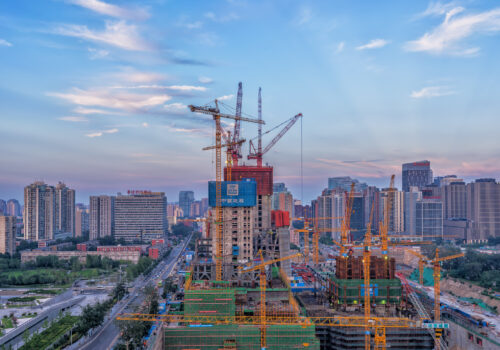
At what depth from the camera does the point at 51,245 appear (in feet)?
272

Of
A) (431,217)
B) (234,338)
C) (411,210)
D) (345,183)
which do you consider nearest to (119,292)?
(234,338)

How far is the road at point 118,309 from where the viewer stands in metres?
34.1

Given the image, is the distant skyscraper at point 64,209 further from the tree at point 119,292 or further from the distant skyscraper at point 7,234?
the tree at point 119,292

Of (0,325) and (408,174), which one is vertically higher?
(408,174)

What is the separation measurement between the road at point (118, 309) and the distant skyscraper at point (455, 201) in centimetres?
6457

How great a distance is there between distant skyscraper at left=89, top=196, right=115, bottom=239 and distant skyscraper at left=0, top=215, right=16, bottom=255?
79.3 feet

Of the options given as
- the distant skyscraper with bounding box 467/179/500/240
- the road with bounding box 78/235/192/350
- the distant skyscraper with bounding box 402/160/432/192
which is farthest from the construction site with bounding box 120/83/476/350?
the distant skyscraper with bounding box 402/160/432/192

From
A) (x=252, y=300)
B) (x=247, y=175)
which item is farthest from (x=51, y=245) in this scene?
(x=252, y=300)

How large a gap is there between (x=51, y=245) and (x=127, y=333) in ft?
191

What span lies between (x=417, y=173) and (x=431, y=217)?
36.4 m

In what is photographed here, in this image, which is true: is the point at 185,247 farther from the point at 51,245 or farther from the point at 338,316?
the point at 338,316

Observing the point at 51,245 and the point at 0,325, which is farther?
the point at 51,245

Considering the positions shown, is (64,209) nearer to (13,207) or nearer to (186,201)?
(186,201)

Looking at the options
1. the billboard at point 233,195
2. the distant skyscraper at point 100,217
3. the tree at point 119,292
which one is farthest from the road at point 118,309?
the distant skyscraper at point 100,217
